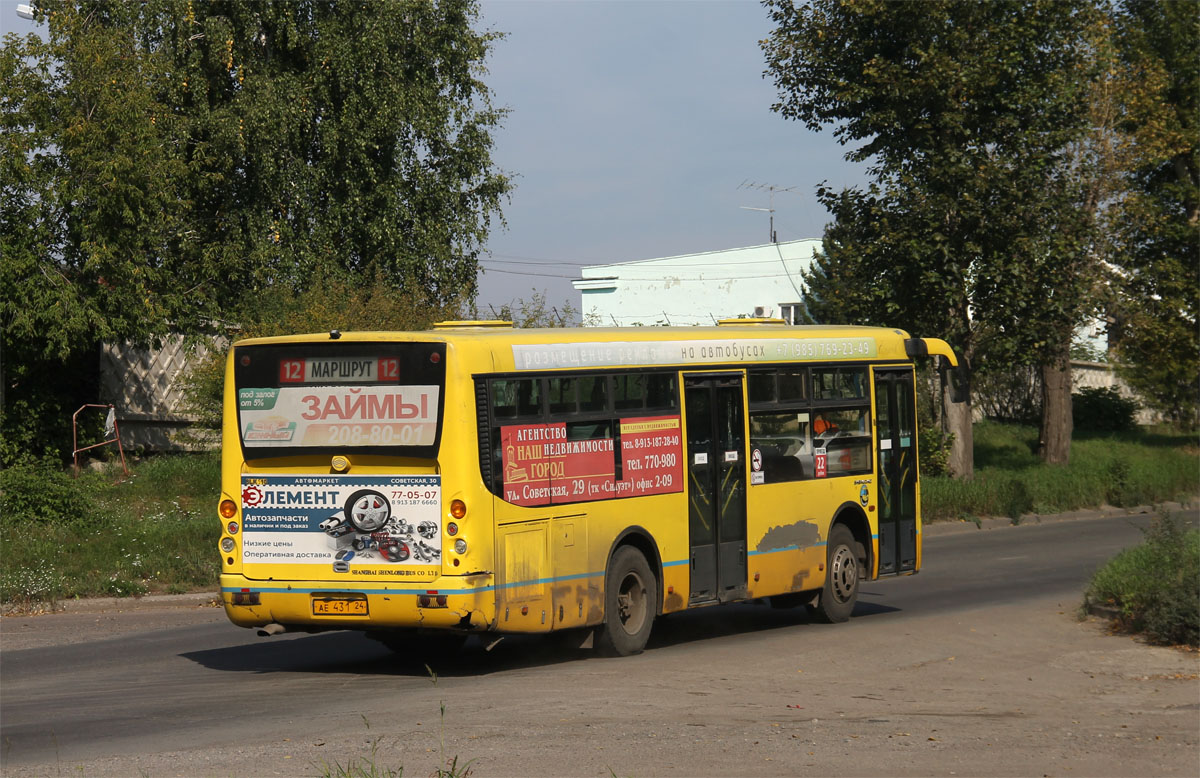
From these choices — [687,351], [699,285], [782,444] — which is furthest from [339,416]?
[699,285]

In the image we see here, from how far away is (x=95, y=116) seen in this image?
2581cm

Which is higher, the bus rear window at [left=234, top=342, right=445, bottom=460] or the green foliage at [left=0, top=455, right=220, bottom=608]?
the bus rear window at [left=234, top=342, right=445, bottom=460]

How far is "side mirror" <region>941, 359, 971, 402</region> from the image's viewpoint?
16900 millimetres

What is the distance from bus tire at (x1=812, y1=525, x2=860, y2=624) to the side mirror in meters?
2.44

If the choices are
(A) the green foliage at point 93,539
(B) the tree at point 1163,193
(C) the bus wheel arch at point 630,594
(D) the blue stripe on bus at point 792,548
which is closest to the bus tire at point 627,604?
(C) the bus wheel arch at point 630,594

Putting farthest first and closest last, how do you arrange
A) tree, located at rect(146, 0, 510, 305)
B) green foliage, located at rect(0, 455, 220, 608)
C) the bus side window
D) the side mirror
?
tree, located at rect(146, 0, 510, 305) → the side mirror → green foliage, located at rect(0, 455, 220, 608) → the bus side window

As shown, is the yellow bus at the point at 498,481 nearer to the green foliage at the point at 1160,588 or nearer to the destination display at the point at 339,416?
the destination display at the point at 339,416

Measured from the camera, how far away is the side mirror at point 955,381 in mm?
16900

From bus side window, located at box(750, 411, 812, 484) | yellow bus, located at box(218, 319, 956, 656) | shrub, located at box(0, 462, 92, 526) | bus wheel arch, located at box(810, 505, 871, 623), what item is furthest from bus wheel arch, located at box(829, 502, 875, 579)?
shrub, located at box(0, 462, 92, 526)

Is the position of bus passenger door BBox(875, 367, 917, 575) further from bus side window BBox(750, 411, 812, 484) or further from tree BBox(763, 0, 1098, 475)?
tree BBox(763, 0, 1098, 475)

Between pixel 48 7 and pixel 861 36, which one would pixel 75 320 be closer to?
pixel 48 7

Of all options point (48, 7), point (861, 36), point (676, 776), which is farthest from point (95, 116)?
point (676, 776)

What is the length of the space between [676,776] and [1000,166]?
2287 centimetres

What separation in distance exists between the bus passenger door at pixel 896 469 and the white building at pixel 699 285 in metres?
56.6
